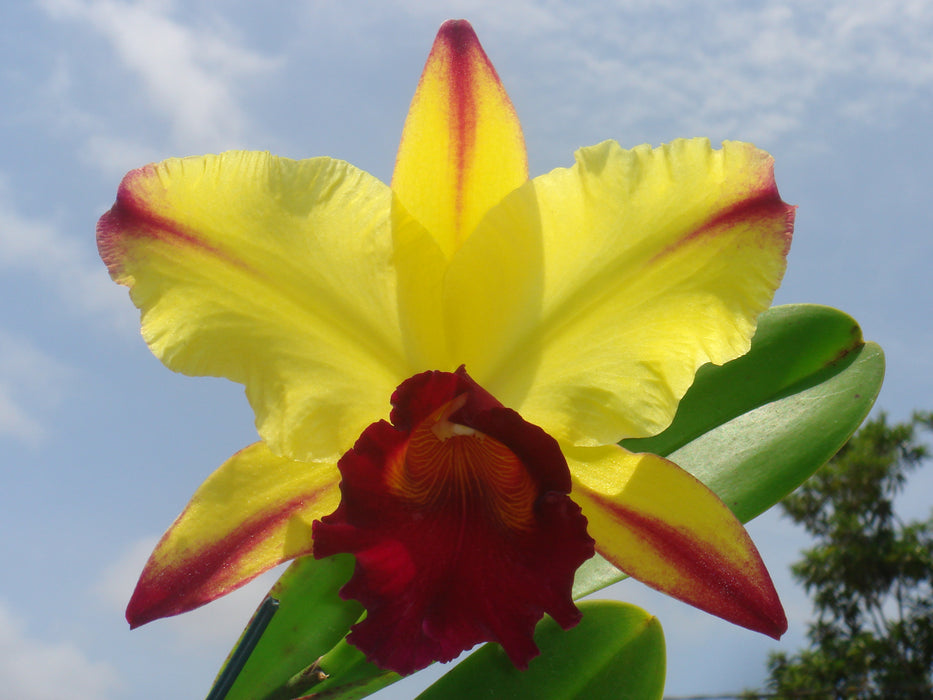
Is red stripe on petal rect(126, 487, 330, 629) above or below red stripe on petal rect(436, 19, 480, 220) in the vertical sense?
below

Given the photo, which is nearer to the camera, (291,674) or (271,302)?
(271,302)

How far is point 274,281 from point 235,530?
343 millimetres

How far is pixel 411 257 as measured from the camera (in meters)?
1.03

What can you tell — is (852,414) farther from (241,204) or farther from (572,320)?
(241,204)

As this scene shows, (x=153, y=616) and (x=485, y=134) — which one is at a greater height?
(x=485, y=134)

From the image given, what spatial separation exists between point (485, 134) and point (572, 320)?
0.30 meters

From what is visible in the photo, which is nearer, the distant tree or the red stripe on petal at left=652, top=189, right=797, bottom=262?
the red stripe on petal at left=652, top=189, right=797, bottom=262

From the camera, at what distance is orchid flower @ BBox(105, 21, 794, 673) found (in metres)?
0.95

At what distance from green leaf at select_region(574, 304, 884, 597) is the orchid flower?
0.82 ft

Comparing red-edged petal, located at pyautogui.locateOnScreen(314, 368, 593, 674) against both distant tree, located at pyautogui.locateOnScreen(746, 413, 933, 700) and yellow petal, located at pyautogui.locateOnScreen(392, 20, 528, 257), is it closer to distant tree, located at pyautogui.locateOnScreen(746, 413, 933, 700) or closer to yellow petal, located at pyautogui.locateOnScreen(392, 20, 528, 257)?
yellow petal, located at pyautogui.locateOnScreen(392, 20, 528, 257)

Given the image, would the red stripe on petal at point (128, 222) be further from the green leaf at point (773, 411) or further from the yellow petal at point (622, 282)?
the green leaf at point (773, 411)

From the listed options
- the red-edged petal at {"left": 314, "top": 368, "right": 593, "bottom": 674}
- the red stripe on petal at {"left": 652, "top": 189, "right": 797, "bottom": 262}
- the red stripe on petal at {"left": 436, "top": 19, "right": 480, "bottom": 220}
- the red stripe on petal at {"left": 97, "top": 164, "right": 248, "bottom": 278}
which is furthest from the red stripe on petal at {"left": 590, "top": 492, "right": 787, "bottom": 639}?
the red stripe on petal at {"left": 97, "top": 164, "right": 248, "bottom": 278}

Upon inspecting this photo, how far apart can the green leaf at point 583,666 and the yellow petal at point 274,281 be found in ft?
1.43

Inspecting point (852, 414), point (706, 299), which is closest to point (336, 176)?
point (706, 299)
